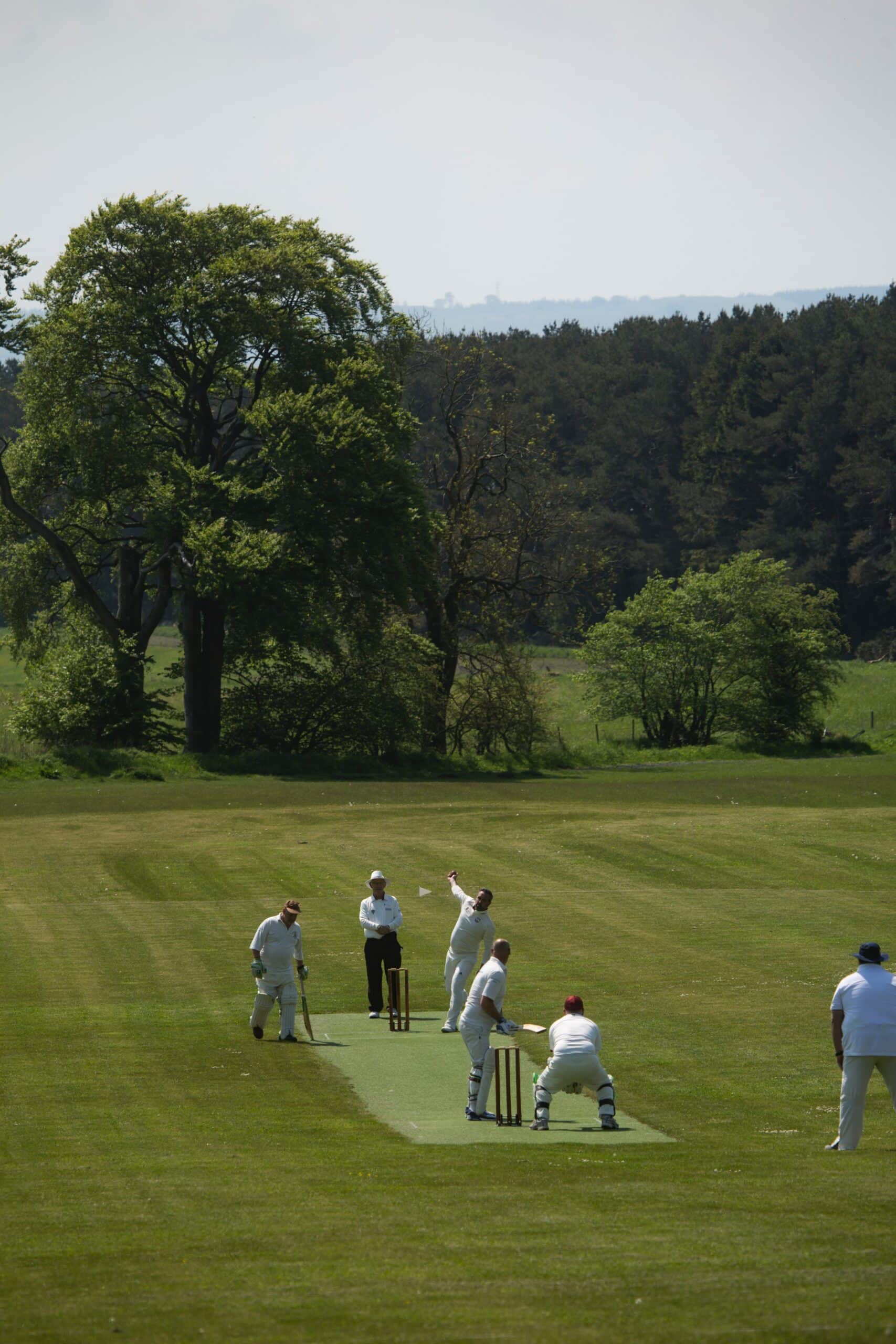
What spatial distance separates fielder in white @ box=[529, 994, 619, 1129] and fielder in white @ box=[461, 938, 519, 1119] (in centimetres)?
62

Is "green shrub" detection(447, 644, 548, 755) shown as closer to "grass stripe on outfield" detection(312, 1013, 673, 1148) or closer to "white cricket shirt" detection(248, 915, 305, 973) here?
"grass stripe on outfield" detection(312, 1013, 673, 1148)

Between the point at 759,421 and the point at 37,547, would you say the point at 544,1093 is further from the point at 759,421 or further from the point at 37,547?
the point at 759,421

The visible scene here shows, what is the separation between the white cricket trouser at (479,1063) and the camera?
50.5 ft

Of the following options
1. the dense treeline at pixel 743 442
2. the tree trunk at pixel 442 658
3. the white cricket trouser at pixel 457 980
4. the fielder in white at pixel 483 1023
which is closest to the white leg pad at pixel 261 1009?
the white cricket trouser at pixel 457 980

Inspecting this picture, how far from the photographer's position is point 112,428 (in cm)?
4859

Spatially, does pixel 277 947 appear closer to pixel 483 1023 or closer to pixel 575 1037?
pixel 483 1023

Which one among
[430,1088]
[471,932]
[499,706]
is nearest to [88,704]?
[499,706]

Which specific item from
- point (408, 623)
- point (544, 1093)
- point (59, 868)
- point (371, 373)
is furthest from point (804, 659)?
point (544, 1093)

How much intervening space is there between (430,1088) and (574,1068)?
2.92 meters

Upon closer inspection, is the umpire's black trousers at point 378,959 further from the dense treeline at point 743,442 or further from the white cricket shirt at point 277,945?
the dense treeline at point 743,442

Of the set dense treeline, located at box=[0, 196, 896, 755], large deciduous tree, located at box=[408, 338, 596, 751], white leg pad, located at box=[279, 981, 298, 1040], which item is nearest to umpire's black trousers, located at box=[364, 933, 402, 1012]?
white leg pad, located at box=[279, 981, 298, 1040]

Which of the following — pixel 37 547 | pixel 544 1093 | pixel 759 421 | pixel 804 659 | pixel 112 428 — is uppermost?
pixel 759 421

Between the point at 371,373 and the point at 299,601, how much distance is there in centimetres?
746

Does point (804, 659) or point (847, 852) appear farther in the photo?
point (804, 659)
